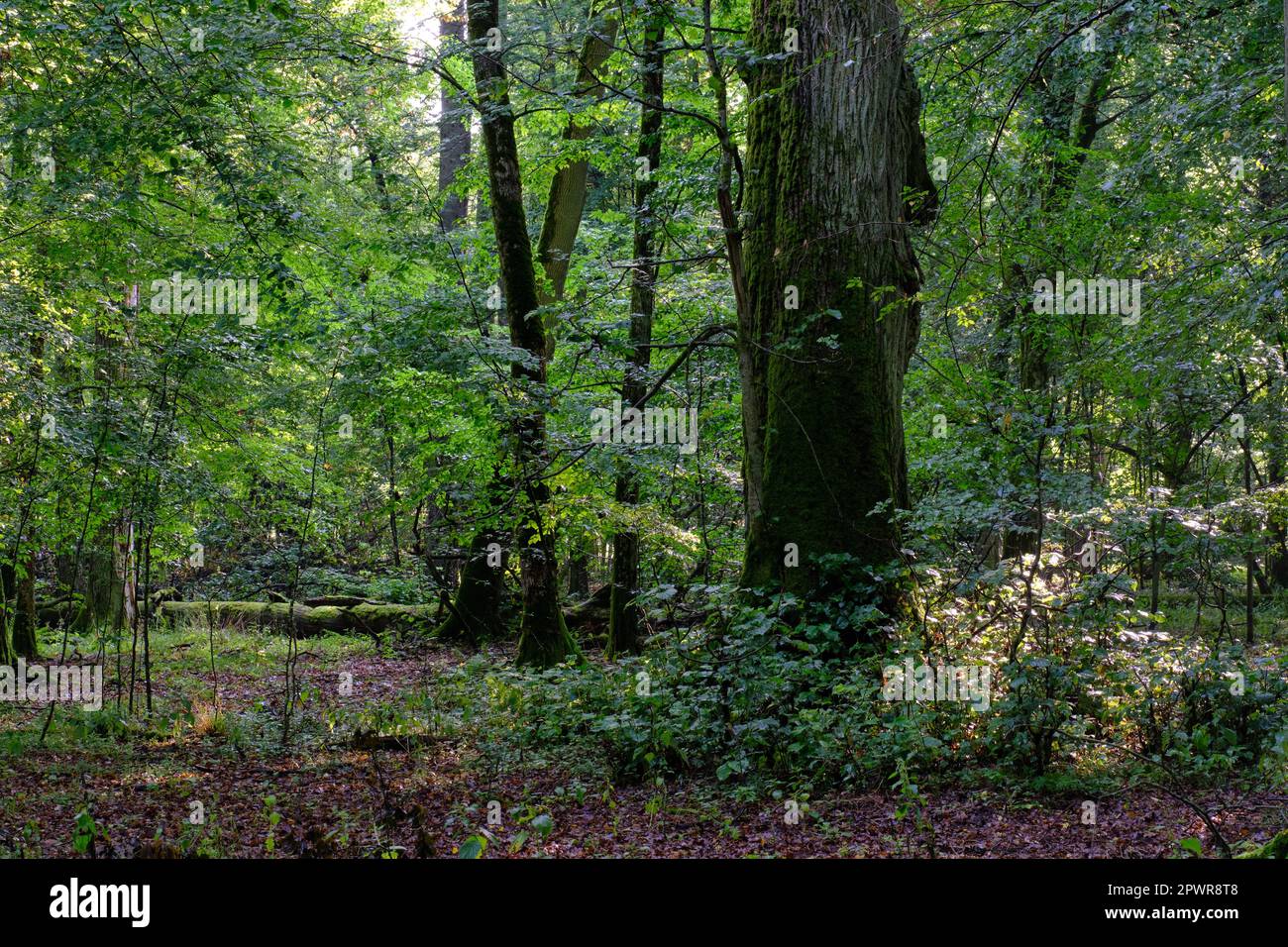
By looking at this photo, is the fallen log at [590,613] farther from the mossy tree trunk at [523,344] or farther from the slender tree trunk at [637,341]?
the mossy tree trunk at [523,344]

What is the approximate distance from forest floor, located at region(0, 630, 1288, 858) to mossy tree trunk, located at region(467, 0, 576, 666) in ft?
7.69

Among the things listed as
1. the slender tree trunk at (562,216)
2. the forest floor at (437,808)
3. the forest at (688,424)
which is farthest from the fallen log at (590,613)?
the forest floor at (437,808)

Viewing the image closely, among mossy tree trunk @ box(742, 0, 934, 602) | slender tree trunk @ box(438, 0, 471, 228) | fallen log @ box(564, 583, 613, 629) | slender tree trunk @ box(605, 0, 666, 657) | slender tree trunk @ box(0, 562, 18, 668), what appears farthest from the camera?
slender tree trunk @ box(438, 0, 471, 228)

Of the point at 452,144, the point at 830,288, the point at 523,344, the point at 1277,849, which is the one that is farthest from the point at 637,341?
the point at 452,144

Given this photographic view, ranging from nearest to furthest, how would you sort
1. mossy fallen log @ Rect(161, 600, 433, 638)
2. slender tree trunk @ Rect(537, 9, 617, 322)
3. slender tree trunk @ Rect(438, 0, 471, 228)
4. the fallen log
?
slender tree trunk @ Rect(537, 9, 617, 322)
the fallen log
mossy fallen log @ Rect(161, 600, 433, 638)
slender tree trunk @ Rect(438, 0, 471, 228)

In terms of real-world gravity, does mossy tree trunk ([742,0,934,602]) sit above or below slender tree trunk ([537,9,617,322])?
below

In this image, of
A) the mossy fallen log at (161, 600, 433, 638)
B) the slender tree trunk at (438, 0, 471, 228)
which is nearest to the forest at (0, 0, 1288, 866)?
the mossy fallen log at (161, 600, 433, 638)

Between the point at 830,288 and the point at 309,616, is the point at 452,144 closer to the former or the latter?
the point at 309,616

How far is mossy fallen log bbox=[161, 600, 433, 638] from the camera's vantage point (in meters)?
15.7

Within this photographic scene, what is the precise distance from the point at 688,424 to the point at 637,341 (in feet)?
3.61

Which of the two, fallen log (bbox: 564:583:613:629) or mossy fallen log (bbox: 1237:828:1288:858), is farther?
fallen log (bbox: 564:583:613:629)

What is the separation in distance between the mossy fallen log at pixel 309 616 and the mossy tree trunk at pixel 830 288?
29.4 feet

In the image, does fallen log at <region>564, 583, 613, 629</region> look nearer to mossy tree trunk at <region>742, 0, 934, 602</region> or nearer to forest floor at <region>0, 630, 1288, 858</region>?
forest floor at <region>0, 630, 1288, 858</region>
